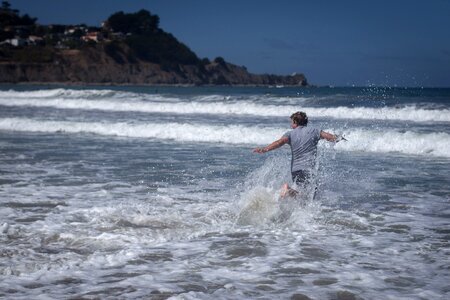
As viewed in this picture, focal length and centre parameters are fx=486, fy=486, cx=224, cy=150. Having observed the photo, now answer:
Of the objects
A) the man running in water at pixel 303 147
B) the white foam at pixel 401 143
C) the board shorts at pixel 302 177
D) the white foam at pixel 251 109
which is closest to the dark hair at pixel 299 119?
the man running in water at pixel 303 147

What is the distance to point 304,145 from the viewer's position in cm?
752

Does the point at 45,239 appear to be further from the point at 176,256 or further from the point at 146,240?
the point at 176,256

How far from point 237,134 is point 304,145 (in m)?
11.0

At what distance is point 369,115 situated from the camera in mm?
26391

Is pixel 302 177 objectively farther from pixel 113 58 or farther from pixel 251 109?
pixel 113 58

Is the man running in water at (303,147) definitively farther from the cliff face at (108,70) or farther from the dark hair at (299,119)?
the cliff face at (108,70)

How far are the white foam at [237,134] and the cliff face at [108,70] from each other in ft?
329

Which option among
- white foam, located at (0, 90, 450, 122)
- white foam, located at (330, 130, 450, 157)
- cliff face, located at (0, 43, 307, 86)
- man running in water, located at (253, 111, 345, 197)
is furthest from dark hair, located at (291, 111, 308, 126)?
cliff face, located at (0, 43, 307, 86)

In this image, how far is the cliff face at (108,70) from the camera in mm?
117750

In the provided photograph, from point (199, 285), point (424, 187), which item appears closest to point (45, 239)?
point (199, 285)

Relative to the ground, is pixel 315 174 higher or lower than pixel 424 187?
higher

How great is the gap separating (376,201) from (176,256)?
14.2 ft

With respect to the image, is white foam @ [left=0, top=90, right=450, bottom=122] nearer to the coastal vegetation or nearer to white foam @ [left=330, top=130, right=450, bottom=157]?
white foam @ [left=330, top=130, right=450, bottom=157]

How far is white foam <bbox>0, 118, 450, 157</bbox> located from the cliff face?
329 feet
